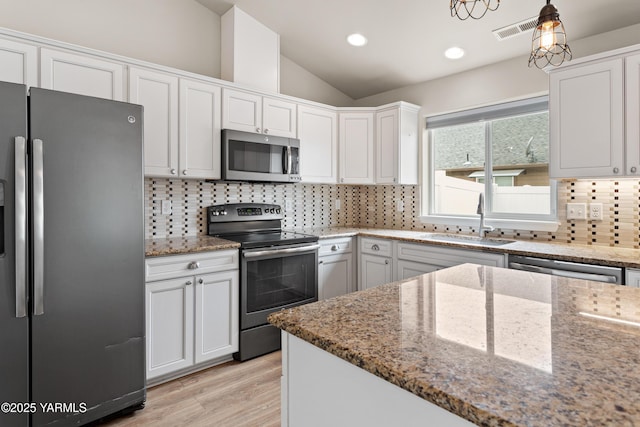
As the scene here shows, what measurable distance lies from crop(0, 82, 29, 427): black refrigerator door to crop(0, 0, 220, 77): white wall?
3.88 feet

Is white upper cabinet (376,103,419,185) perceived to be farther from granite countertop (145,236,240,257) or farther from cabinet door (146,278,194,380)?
cabinet door (146,278,194,380)

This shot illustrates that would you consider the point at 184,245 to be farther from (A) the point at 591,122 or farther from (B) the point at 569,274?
(A) the point at 591,122

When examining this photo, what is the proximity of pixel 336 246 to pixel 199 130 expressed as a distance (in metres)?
1.58

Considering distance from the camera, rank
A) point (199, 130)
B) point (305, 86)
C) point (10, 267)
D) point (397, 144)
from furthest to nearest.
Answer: point (305, 86) < point (397, 144) < point (199, 130) < point (10, 267)

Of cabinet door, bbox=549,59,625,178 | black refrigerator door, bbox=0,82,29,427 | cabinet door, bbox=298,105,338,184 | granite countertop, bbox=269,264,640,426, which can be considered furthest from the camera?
cabinet door, bbox=298,105,338,184

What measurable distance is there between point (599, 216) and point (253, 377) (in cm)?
276

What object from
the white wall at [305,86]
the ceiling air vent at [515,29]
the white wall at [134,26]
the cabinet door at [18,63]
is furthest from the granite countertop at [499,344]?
the white wall at [305,86]

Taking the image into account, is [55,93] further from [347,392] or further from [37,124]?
[347,392]

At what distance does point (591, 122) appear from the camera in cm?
230

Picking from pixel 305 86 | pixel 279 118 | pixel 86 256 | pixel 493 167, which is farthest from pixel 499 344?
pixel 305 86

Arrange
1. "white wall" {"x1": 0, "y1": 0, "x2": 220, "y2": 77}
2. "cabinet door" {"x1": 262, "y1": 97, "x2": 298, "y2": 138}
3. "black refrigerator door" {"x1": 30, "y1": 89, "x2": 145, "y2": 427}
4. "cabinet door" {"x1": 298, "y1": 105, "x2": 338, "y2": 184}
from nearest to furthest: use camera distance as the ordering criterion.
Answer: "black refrigerator door" {"x1": 30, "y1": 89, "x2": 145, "y2": 427} → "white wall" {"x1": 0, "y1": 0, "x2": 220, "y2": 77} → "cabinet door" {"x1": 262, "y1": 97, "x2": 298, "y2": 138} → "cabinet door" {"x1": 298, "y1": 105, "x2": 338, "y2": 184}

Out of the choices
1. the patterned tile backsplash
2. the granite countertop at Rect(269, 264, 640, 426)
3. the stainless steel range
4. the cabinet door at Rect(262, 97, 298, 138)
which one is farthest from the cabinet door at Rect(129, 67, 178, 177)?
the granite countertop at Rect(269, 264, 640, 426)

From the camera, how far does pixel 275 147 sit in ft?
10.2

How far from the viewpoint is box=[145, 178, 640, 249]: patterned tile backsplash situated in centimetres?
253
